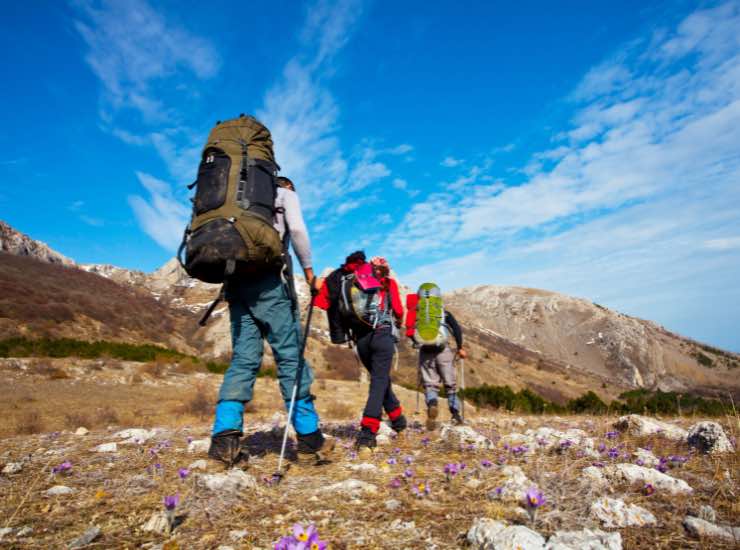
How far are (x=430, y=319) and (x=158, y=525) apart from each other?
19.4ft

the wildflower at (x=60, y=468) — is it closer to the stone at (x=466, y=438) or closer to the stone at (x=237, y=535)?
the stone at (x=237, y=535)

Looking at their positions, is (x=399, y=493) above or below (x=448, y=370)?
below

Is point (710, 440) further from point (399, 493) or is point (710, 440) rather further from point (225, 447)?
point (225, 447)

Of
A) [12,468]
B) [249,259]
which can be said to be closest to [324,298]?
[249,259]

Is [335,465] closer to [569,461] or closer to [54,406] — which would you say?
[569,461]

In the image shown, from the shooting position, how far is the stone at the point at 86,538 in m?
2.24

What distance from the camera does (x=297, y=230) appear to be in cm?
433

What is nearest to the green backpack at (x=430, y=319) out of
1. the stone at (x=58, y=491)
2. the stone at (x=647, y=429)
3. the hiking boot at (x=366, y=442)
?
the hiking boot at (x=366, y=442)

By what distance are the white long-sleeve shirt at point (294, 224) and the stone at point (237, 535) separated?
262cm

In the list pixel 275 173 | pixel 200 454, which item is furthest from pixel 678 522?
pixel 200 454

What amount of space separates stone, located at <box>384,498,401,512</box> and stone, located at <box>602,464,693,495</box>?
178 centimetres

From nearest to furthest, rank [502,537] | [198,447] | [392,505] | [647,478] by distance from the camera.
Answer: [502,537] → [392,505] → [647,478] → [198,447]

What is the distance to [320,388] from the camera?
18.9 metres

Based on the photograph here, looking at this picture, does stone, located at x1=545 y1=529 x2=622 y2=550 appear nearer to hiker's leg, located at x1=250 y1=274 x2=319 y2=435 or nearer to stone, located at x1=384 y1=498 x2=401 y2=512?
stone, located at x1=384 y1=498 x2=401 y2=512
